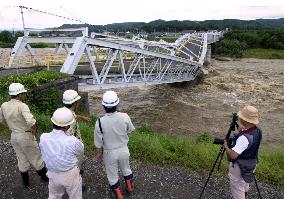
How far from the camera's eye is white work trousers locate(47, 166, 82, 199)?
4.77 metres

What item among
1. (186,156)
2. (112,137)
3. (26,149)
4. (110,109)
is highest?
(110,109)

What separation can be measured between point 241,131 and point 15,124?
12.4 feet

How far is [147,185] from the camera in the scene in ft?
21.4

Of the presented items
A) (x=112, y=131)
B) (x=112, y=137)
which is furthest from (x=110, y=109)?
(x=112, y=137)

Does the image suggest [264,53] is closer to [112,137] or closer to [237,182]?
[237,182]

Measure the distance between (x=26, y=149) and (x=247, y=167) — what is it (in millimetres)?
3785

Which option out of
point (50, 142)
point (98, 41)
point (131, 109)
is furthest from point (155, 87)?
point (50, 142)

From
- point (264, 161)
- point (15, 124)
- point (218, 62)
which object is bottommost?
point (218, 62)

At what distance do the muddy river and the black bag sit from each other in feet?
40.5

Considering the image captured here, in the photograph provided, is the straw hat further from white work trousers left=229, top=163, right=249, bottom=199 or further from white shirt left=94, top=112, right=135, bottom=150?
white shirt left=94, top=112, right=135, bottom=150

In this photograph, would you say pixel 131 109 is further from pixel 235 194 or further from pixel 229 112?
pixel 235 194

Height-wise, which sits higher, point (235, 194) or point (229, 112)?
point (235, 194)

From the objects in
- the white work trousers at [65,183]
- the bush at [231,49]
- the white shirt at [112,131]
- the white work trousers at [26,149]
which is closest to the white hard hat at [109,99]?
the white shirt at [112,131]

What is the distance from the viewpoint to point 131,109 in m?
23.0
